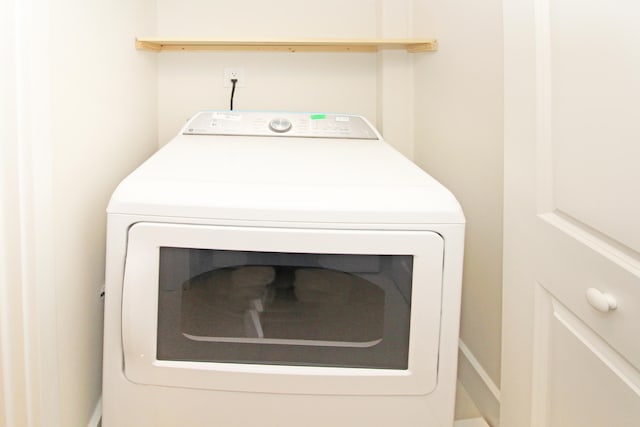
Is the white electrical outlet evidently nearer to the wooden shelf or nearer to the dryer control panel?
the wooden shelf

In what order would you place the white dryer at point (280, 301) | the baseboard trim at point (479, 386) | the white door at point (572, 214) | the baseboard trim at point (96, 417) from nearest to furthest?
the white door at point (572, 214), the white dryer at point (280, 301), the baseboard trim at point (96, 417), the baseboard trim at point (479, 386)

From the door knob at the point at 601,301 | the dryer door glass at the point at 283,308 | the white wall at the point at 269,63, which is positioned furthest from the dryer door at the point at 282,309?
the white wall at the point at 269,63

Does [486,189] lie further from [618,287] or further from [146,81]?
[146,81]

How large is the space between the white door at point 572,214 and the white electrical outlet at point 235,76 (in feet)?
4.07

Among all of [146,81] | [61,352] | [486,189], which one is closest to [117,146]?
[146,81]

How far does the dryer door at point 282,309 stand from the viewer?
93cm

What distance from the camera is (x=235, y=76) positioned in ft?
6.31

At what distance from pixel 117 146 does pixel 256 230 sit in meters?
0.73

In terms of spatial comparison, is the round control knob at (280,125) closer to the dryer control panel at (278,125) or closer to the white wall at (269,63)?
the dryer control panel at (278,125)

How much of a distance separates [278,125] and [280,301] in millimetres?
822

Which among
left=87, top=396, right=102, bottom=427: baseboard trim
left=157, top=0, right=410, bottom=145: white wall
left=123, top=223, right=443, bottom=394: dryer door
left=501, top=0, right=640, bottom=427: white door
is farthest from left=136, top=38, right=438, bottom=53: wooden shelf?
left=87, top=396, right=102, bottom=427: baseboard trim

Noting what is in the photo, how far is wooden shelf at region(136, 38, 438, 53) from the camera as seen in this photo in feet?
5.44

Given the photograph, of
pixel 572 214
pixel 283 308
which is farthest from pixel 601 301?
pixel 283 308

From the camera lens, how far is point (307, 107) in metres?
1.97
